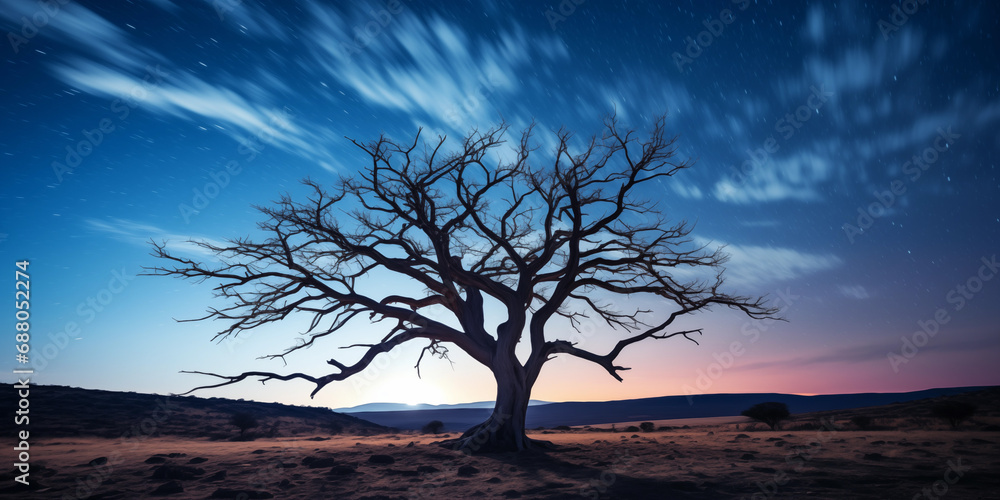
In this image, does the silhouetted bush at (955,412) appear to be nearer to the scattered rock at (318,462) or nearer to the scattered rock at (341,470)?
the scattered rock at (341,470)

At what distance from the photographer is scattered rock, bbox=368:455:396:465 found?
1107cm

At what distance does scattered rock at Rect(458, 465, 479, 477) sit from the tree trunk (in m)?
2.74

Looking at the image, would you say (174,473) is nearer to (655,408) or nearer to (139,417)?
(139,417)

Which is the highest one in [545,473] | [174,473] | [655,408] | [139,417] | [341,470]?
[174,473]

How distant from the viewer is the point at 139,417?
92.6 ft

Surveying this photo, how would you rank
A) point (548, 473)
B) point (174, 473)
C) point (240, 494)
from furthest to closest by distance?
1. point (548, 473)
2. point (174, 473)
3. point (240, 494)

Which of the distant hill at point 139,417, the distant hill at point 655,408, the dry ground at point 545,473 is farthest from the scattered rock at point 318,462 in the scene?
the distant hill at point 655,408

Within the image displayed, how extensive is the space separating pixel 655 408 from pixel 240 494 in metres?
117

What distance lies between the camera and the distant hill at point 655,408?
303ft

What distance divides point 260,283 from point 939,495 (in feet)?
48.7

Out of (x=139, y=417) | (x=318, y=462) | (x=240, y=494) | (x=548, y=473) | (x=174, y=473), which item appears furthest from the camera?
(x=139, y=417)

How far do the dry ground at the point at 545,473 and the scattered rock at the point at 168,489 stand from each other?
0.08 ft

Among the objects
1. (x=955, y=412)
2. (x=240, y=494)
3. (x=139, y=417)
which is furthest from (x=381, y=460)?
(x=139, y=417)

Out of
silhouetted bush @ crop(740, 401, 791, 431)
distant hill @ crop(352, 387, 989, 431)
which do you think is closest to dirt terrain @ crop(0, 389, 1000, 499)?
silhouetted bush @ crop(740, 401, 791, 431)
